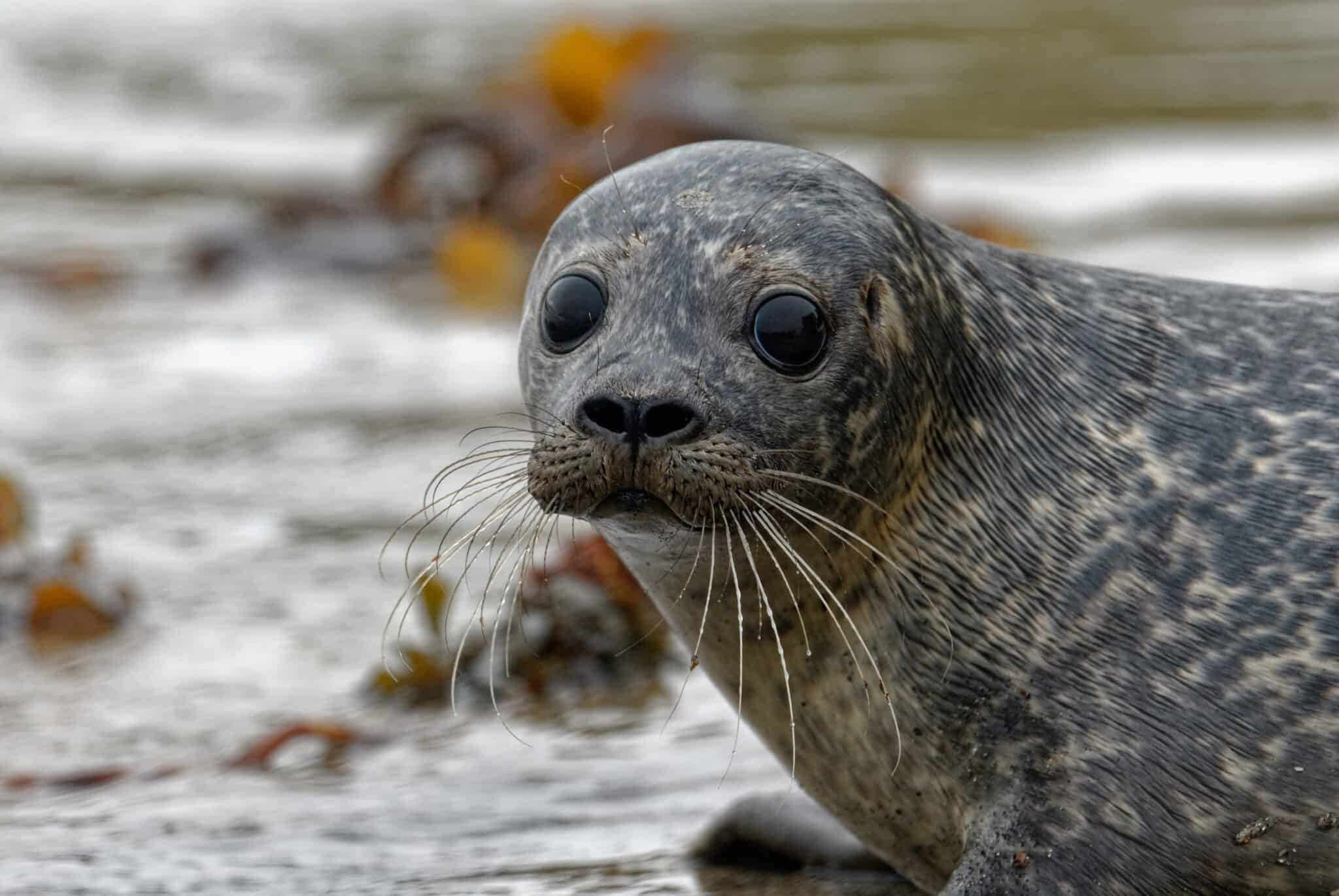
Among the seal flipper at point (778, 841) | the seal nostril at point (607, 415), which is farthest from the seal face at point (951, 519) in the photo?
the seal flipper at point (778, 841)

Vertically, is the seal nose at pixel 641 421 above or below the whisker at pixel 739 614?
above

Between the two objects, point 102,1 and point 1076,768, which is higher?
point 102,1

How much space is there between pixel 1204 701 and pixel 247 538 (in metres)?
3.79

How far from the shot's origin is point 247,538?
6355 mm

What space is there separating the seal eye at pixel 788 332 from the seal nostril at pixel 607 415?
278 mm

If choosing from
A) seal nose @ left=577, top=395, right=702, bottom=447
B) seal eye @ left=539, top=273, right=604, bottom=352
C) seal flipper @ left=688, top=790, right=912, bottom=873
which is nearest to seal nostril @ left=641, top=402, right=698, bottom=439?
seal nose @ left=577, top=395, right=702, bottom=447

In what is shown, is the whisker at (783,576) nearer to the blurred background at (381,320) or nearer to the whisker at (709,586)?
the whisker at (709,586)

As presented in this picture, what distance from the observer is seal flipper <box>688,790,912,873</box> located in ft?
12.5

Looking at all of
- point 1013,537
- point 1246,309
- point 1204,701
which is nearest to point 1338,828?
point 1204,701

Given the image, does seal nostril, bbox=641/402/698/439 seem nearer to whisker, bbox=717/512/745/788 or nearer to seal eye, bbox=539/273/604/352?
whisker, bbox=717/512/745/788

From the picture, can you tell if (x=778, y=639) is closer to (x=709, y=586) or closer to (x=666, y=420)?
(x=709, y=586)

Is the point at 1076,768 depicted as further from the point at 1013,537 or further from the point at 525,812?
the point at 525,812

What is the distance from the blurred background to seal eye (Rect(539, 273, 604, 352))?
103 centimetres

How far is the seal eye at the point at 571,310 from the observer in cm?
335
